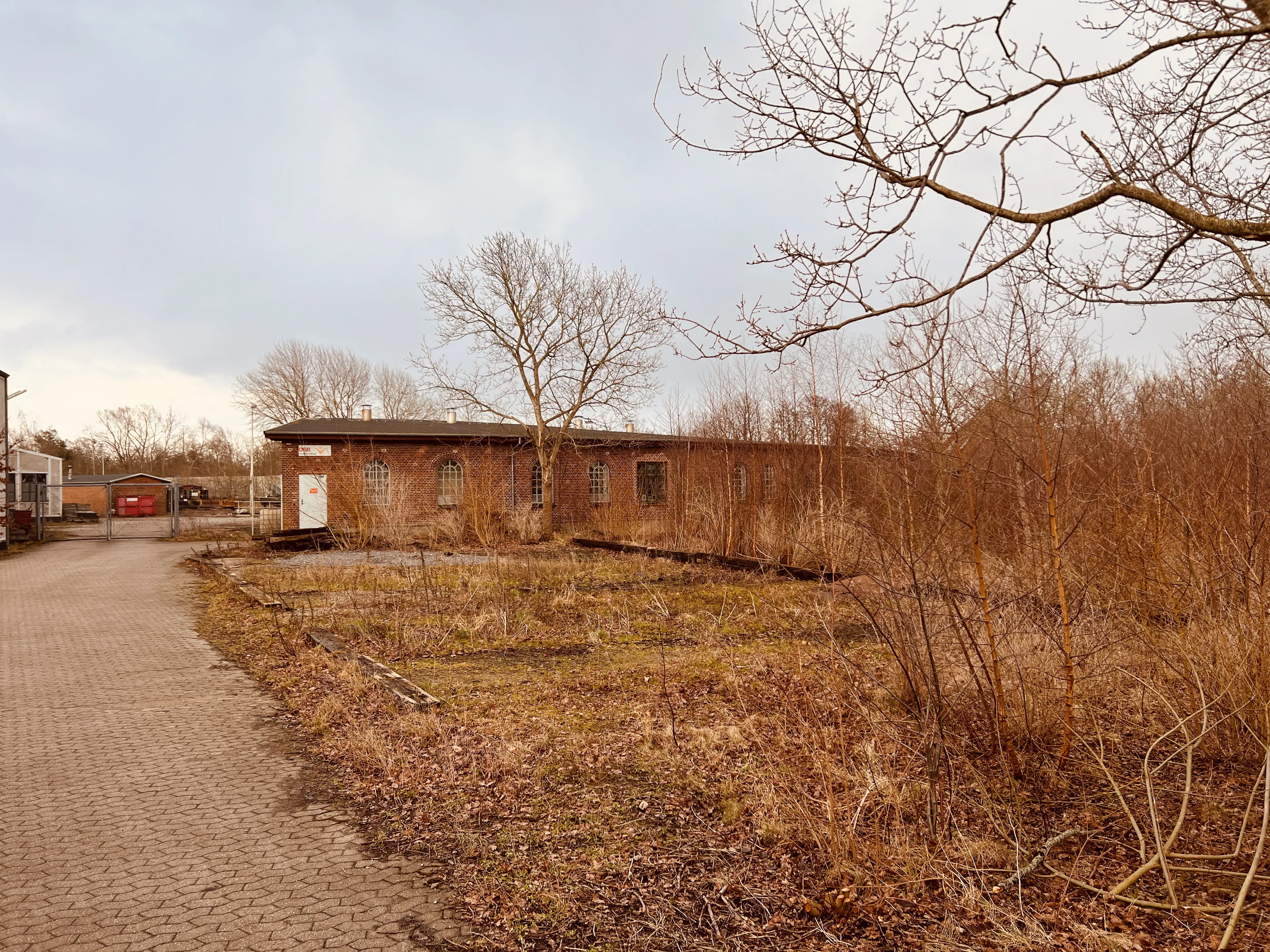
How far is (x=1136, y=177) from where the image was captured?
4.92 meters

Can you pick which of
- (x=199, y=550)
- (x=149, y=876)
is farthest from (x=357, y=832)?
(x=199, y=550)

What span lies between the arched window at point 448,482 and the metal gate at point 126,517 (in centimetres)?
853

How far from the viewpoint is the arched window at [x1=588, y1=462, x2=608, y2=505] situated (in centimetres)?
3023

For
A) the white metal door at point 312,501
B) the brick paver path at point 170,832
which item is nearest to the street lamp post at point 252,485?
the white metal door at point 312,501

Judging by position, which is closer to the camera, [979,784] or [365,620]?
[979,784]

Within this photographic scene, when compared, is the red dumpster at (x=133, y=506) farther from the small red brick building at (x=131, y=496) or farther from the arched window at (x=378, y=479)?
the arched window at (x=378, y=479)

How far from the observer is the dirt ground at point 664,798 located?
10.5ft

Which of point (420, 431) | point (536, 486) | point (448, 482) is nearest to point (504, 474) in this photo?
point (536, 486)

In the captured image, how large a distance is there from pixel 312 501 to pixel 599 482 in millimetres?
10366

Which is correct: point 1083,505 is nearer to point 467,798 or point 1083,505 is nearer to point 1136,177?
point 1136,177

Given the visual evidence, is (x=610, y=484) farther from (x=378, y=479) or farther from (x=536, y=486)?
(x=378, y=479)

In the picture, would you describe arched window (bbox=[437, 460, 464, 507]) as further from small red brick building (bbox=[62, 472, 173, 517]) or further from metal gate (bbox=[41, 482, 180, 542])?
small red brick building (bbox=[62, 472, 173, 517])

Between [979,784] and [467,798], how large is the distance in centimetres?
282

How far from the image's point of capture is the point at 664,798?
4539 mm
